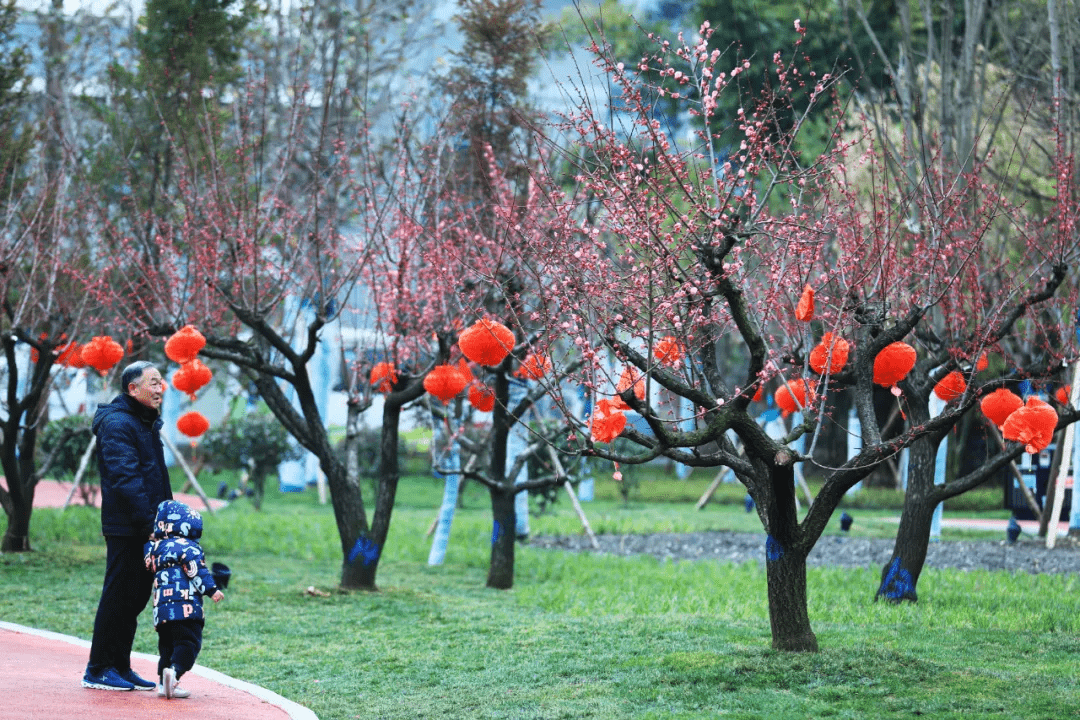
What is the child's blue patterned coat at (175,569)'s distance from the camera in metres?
6.00

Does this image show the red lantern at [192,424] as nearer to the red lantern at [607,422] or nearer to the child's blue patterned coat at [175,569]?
the child's blue patterned coat at [175,569]

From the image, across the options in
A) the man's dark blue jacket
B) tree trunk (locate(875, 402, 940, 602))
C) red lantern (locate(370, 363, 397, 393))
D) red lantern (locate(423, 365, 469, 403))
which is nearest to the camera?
the man's dark blue jacket

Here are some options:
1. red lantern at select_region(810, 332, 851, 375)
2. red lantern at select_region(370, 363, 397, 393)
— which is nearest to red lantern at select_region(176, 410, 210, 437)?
red lantern at select_region(370, 363, 397, 393)

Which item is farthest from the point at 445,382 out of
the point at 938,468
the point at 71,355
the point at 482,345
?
the point at 938,468

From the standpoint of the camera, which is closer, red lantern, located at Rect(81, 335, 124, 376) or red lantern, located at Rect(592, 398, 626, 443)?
red lantern, located at Rect(592, 398, 626, 443)

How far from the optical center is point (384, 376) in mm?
10883

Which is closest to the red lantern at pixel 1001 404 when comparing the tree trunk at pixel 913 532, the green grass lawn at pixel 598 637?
the green grass lawn at pixel 598 637

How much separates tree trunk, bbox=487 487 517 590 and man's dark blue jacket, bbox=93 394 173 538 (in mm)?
5987

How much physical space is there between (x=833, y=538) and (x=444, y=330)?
904 centimetres

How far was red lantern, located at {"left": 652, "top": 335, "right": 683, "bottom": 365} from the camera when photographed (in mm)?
6730

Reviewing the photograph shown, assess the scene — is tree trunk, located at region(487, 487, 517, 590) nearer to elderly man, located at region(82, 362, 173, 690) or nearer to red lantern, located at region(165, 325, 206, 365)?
red lantern, located at region(165, 325, 206, 365)

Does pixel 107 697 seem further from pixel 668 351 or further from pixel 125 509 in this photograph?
pixel 668 351

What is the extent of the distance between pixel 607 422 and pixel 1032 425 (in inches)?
109

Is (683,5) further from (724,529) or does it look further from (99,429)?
(99,429)
